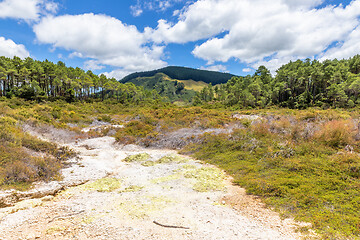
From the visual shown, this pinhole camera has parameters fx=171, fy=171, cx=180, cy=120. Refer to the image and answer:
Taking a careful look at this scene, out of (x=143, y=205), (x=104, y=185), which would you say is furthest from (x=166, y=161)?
(x=143, y=205)

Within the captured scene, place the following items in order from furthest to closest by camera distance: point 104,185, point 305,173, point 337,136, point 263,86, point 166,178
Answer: point 263,86, point 337,136, point 166,178, point 104,185, point 305,173

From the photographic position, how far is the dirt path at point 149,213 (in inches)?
181

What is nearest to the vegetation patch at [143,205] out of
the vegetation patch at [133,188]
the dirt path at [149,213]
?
the dirt path at [149,213]

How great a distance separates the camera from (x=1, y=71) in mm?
42812

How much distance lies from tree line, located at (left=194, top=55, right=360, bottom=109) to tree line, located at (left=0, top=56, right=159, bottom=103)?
49.5 m

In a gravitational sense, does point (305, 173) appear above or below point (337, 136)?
below

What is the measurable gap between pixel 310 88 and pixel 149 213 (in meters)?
65.9

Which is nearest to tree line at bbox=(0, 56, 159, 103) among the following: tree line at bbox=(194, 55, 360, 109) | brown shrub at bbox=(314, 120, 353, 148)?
tree line at bbox=(194, 55, 360, 109)

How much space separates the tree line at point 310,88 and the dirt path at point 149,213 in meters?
49.5

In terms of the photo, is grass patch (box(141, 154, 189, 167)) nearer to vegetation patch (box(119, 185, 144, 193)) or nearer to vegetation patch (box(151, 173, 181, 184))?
vegetation patch (box(151, 173, 181, 184))

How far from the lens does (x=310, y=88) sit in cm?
5422

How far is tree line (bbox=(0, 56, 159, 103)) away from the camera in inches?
1778

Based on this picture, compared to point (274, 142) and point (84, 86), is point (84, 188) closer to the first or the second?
point (274, 142)

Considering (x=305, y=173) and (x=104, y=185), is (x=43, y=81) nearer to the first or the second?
(x=104, y=185)
